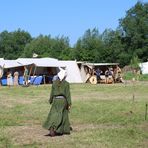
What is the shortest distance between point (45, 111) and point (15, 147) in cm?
800

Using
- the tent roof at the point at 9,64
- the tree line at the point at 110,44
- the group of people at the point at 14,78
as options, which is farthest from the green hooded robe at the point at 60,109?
the tree line at the point at 110,44

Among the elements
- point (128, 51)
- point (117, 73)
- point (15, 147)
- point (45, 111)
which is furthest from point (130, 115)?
point (128, 51)

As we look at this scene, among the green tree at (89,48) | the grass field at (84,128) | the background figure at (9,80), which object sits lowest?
the grass field at (84,128)

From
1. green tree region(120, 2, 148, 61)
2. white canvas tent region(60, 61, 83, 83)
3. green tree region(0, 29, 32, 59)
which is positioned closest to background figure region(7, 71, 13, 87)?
white canvas tent region(60, 61, 83, 83)

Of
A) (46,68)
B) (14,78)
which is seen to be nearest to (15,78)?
(14,78)

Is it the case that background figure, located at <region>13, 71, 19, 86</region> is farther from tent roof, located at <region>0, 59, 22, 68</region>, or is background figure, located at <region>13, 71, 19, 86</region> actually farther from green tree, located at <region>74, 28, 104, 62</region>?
green tree, located at <region>74, 28, 104, 62</region>

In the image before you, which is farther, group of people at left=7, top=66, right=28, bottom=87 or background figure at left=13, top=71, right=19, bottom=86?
background figure at left=13, top=71, right=19, bottom=86

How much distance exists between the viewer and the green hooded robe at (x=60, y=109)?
40.0 ft

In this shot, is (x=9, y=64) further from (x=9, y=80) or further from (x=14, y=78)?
(x=9, y=80)

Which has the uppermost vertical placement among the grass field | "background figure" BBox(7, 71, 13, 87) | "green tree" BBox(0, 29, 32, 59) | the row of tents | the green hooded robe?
"green tree" BBox(0, 29, 32, 59)

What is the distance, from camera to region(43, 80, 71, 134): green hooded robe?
12.2 meters

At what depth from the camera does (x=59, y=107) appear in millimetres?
12281

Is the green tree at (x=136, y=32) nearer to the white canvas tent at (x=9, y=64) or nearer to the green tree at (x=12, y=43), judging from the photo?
the green tree at (x=12, y=43)

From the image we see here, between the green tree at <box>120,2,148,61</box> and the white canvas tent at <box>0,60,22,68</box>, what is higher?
the green tree at <box>120,2,148,61</box>
